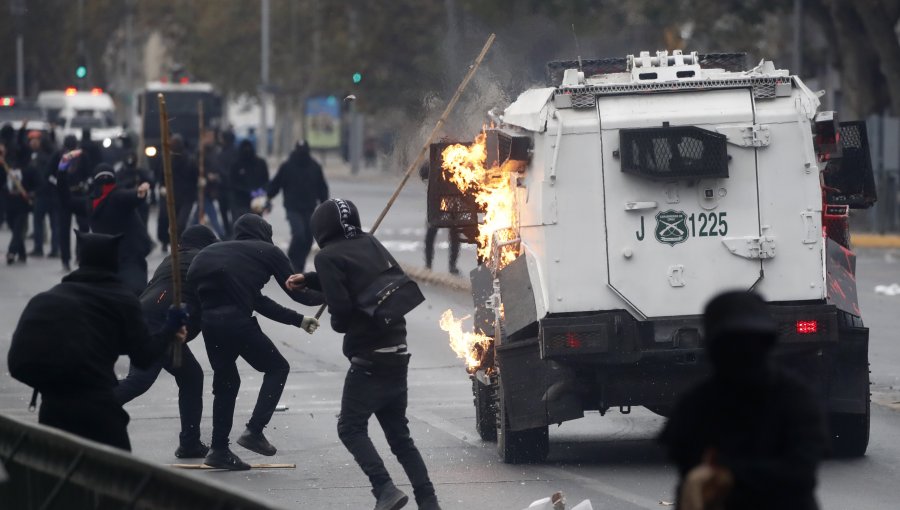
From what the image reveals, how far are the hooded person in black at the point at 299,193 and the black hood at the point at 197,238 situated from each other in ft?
34.8

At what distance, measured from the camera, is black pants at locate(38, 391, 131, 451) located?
6.91 metres

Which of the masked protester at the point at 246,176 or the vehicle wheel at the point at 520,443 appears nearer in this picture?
the vehicle wheel at the point at 520,443

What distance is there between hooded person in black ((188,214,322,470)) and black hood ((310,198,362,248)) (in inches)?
54.5

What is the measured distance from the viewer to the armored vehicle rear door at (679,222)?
31.4 feet

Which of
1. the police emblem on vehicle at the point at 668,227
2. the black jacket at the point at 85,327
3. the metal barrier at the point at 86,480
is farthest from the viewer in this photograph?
the police emblem on vehicle at the point at 668,227

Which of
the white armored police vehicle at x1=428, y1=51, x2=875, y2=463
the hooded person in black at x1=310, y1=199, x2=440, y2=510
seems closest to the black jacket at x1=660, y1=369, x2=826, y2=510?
the hooded person in black at x1=310, y1=199, x2=440, y2=510

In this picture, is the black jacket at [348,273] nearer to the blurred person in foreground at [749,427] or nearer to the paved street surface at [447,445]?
the paved street surface at [447,445]

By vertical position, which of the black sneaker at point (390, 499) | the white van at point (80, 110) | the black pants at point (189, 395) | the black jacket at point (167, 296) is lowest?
the black sneaker at point (390, 499)

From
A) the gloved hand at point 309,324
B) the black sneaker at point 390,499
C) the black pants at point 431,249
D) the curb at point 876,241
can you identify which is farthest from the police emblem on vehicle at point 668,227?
the curb at point 876,241

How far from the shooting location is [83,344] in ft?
22.5

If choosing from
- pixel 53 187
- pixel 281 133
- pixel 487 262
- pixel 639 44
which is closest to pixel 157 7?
pixel 281 133

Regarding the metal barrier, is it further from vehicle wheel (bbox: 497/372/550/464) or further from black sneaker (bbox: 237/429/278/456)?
vehicle wheel (bbox: 497/372/550/464)

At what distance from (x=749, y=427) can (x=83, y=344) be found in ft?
10.9

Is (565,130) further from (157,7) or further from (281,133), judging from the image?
(281,133)
